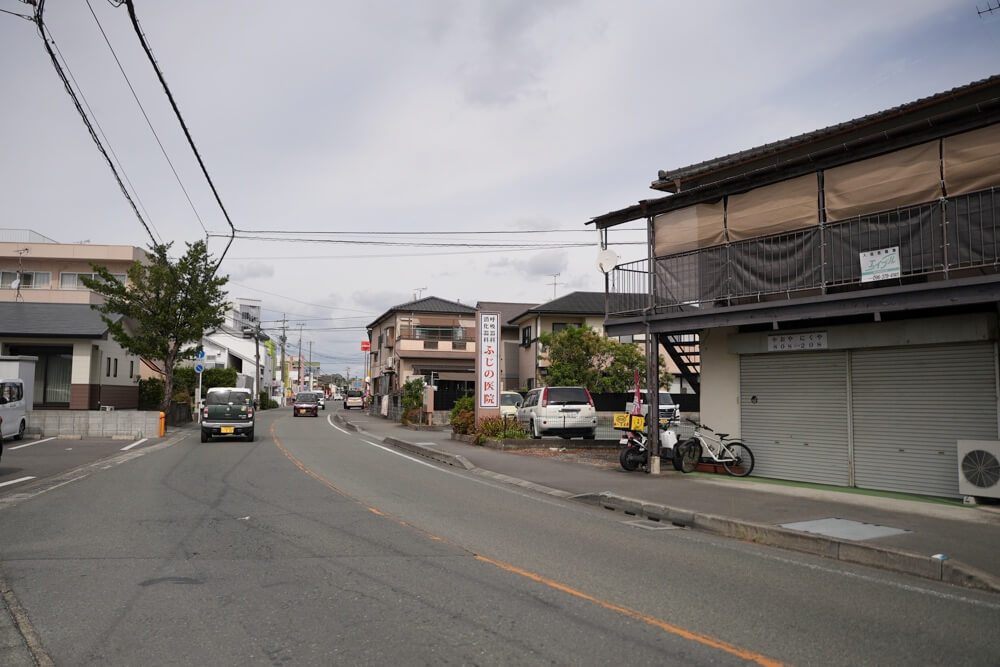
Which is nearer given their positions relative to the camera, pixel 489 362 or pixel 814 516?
pixel 814 516

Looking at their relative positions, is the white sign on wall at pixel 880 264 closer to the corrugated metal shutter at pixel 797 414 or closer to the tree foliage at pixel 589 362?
the corrugated metal shutter at pixel 797 414

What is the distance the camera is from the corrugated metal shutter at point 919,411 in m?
11.1

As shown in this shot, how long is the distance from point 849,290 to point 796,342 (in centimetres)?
135

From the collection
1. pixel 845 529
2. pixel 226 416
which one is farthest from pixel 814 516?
pixel 226 416

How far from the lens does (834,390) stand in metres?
13.1

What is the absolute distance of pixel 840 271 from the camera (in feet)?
40.5

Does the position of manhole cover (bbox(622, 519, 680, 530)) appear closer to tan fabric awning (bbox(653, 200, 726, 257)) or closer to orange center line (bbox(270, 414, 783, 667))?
orange center line (bbox(270, 414, 783, 667))

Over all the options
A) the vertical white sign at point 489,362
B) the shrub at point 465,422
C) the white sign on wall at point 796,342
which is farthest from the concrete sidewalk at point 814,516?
the shrub at point 465,422

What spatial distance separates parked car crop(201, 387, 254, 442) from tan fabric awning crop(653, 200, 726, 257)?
51.8 feet

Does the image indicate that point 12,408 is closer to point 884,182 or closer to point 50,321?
point 50,321

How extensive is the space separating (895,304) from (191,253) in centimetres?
2742

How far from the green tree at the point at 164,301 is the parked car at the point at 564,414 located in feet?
52.4

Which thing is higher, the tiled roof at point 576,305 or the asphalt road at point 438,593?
the tiled roof at point 576,305

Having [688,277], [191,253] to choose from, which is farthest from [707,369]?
[191,253]
